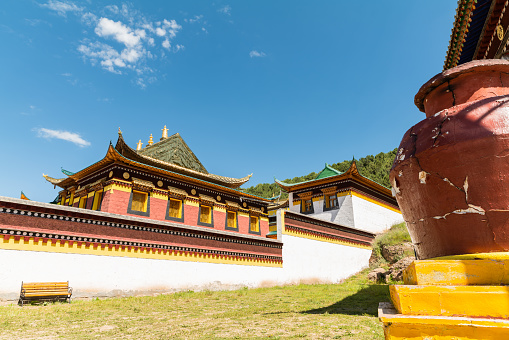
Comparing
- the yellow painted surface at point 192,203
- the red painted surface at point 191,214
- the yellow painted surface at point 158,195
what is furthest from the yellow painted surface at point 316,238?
the yellow painted surface at point 158,195

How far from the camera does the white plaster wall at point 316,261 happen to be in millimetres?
15078

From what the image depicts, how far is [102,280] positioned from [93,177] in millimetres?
8919

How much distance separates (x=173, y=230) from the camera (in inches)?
444

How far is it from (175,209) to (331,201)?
12469mm

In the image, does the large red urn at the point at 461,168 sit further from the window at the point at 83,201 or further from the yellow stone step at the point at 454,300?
the window at the point at 83,201

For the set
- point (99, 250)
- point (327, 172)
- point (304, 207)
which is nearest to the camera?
point (99, 250)

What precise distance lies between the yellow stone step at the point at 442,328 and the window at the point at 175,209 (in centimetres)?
1590

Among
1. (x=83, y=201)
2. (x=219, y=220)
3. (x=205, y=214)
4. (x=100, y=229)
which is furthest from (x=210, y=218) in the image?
(x=100, y=229)

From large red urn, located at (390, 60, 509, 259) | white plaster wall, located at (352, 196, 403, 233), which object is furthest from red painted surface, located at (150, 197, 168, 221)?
large red urn, located at (390, 60, 509, 259)

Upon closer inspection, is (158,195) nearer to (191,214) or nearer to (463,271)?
(191,214)

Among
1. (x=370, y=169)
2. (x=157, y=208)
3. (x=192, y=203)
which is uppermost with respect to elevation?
(x=370, y=169)

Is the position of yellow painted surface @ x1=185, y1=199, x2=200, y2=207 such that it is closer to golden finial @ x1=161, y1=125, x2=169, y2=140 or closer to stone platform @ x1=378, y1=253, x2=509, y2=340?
golden finial @ x1=161, y1=125, x2=169, y2=140

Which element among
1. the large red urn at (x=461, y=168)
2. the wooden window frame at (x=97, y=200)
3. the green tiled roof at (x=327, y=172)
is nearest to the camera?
the large red urn at (x=461, y=168)

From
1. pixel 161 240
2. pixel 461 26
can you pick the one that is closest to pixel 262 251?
pixel 161 240
